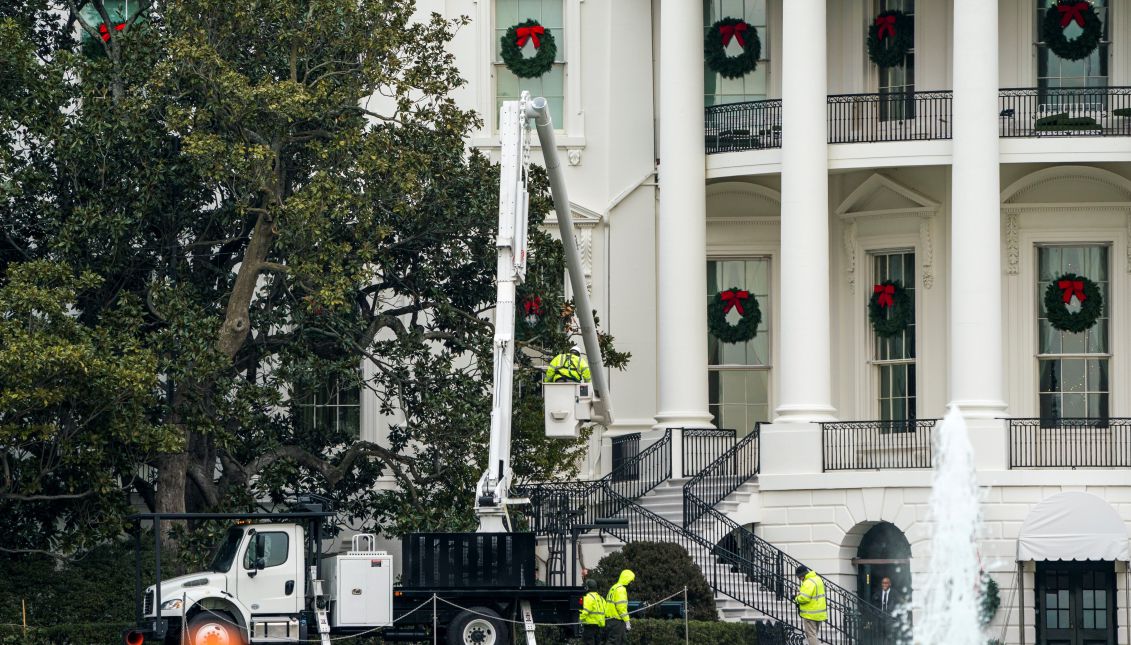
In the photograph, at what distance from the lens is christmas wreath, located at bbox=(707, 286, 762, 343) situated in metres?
44.8

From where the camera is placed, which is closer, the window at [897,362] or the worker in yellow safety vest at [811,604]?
the worker in yellow safety vest at [811,604]

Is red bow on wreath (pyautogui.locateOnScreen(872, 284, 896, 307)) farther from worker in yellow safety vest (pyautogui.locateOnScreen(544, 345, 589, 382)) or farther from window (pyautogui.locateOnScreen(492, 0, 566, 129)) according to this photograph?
worker in yellow safety vest (pyautogui.locateOnScreen(544, 345, 589, 382))

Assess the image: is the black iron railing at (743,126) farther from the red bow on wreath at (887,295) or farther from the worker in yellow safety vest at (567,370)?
the worker in yellow safety vest at (567,370)

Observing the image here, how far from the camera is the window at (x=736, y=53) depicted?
147 feet

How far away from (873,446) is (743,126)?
6819 millimetres

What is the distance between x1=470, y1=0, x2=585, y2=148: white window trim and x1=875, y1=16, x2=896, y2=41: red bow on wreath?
587cm

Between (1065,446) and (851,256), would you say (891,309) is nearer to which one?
(851,256)

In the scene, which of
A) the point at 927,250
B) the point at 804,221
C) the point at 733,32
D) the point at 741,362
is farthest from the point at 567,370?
the point at 733,32

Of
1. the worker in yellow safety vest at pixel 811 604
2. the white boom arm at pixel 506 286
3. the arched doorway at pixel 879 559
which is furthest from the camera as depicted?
the arched doorway at pixel 879 559

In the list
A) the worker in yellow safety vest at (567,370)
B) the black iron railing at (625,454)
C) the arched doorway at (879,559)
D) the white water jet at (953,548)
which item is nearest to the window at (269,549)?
the worker in yellow safety vest at (567,370)

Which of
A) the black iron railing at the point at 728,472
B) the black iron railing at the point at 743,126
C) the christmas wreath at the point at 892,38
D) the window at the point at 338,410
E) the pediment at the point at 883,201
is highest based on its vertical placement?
the christmas wreath at the point at 892,38

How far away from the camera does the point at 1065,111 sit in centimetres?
4197

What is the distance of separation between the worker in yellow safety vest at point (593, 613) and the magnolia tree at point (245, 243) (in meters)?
5.14

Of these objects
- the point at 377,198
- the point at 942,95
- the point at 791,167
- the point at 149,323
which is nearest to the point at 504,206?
the point at 377,198
